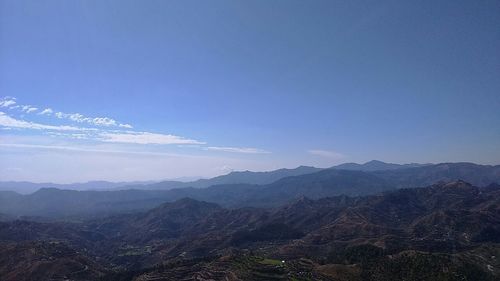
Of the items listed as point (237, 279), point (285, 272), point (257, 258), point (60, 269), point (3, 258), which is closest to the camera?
point (237, 279)

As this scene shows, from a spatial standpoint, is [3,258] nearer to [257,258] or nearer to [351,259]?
[257,258]

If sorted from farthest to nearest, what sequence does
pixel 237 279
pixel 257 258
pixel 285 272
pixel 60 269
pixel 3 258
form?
1. pixel 3 258
2. pixel 60 269
3. pixel 257 258
4. pixel 285 272
5. pixel 237 279

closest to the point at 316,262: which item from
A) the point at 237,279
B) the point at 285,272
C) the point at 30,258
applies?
the point at 285,272

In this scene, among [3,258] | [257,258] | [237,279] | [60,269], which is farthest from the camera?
[3,258]

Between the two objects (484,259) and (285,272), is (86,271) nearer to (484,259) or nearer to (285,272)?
(285,272)

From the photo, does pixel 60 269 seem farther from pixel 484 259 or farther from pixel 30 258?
pixel 484 259

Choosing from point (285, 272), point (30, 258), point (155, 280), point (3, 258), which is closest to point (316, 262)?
point (285, 272)

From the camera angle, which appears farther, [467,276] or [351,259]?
[351,259]

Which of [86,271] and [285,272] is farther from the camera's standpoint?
[86,271]

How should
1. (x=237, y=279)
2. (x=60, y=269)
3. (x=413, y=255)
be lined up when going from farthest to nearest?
1. (x=60, y=269)
2. (x=413, y=255)
3. (x=237, y=279)
